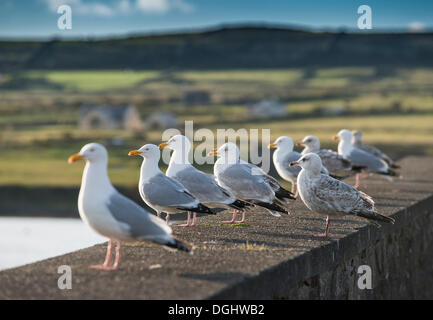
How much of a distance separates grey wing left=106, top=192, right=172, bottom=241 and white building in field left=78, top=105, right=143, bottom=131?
2751 inches

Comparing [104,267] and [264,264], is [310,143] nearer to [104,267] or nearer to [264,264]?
[264,264]

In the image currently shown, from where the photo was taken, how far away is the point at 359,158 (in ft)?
45.6

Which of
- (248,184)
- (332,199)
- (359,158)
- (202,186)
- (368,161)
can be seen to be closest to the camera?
(332,199)

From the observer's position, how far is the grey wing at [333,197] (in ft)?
27.0

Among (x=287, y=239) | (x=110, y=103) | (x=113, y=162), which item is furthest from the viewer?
(x=110, y=103)

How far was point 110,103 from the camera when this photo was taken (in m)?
85.9

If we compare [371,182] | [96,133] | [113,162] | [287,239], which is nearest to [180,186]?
[287,239]

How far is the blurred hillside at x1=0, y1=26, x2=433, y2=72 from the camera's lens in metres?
97.4

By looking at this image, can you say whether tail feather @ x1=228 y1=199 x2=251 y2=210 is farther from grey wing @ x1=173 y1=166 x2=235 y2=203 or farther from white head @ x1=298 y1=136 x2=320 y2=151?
white head @ x1=298 y1=136 x2=320 y2=151

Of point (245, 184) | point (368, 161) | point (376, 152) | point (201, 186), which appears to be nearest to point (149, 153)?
point (201, 186)

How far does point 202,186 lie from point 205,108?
72363mm

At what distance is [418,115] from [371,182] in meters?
60.8

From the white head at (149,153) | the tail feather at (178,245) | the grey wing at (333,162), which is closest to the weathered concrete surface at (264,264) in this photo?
the tail feather at (178,245)
